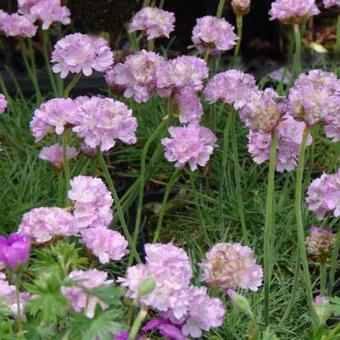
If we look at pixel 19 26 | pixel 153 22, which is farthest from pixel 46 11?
pixel 153 22

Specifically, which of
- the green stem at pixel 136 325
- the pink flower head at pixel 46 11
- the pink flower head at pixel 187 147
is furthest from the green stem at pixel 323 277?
the pink flower head at pixel 46 11

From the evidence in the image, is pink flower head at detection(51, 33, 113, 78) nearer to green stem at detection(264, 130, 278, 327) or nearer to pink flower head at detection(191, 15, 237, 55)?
pink flower head at detection(191, 15, 237, 55)

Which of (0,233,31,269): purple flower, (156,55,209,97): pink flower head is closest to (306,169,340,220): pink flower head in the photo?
(156,55,209,97): pink flower head

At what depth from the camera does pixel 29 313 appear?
114 centimetres

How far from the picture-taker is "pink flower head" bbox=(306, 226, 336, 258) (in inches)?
58.4

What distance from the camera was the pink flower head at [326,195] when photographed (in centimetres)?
136

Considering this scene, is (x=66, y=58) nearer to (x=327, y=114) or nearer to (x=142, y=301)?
(x=327, y=114)

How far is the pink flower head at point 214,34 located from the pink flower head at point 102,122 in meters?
0.40

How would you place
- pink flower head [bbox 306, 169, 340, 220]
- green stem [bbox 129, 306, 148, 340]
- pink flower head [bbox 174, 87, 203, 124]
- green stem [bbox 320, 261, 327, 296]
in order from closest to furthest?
green stem [bbox 129, 306, 148, 340]
pink flower head [bbox 306, 169, 340, 220]
green stem [bbox 320, 261, 327, 296]
pink flower head [bbox 174, 87, 203, 124]

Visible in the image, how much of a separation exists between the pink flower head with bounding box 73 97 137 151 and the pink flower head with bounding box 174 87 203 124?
0.16 m

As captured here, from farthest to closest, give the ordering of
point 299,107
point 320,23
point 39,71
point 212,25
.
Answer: point 320,23 → point 39,71 → point 212,25 → point 299,107

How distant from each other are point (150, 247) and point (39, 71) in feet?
5.15

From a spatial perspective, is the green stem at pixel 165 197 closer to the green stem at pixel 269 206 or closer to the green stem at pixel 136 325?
the green stem at pixel 269 206

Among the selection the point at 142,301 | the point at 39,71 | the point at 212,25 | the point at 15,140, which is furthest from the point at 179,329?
the point at 39,71
